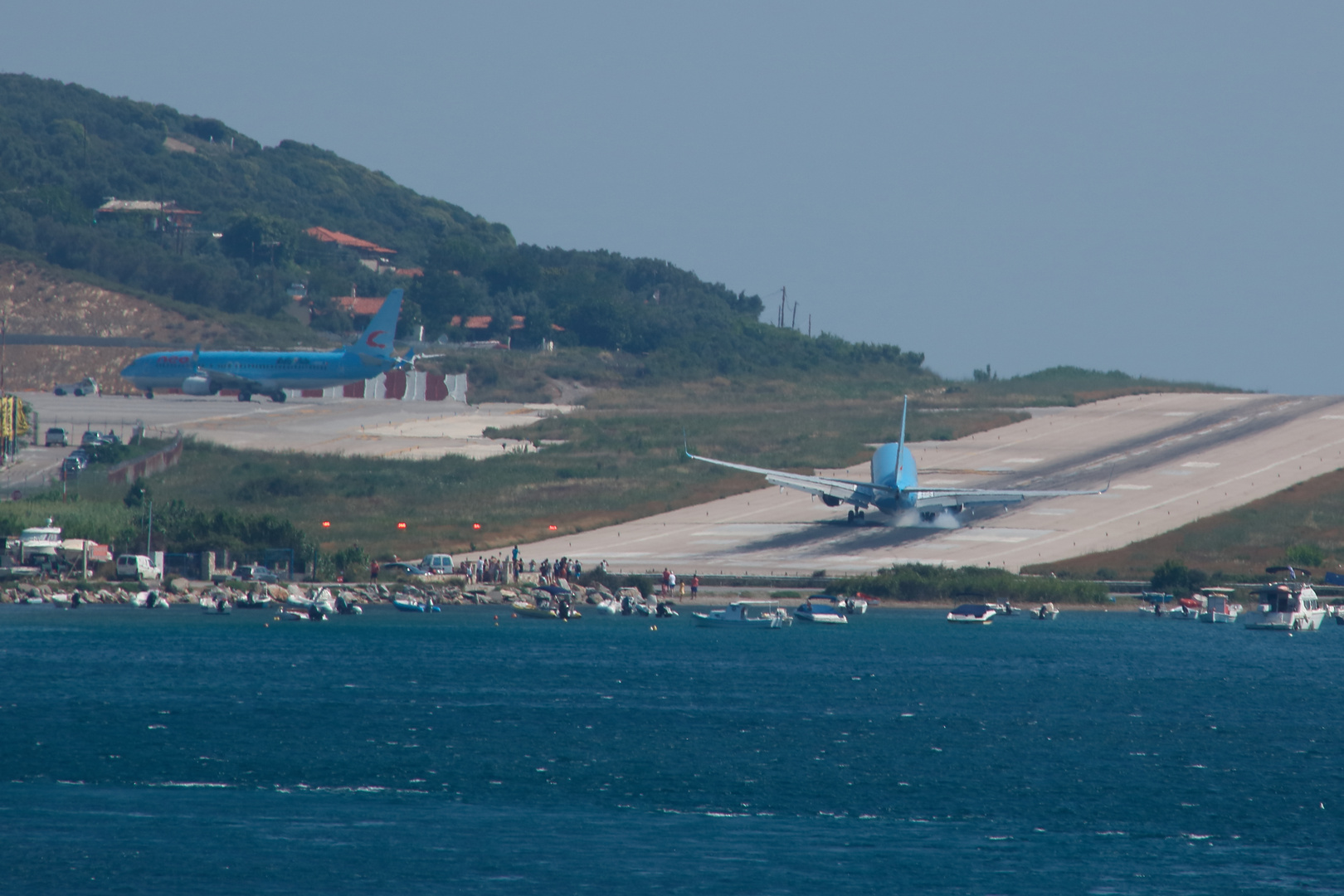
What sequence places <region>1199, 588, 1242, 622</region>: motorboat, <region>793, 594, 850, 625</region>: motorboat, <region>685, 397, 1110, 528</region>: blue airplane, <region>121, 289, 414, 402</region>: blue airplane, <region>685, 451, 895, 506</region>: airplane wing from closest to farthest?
1. <region>793, 594, 850, 625</region>: motorboat
2. <region>1199, 588, 1242, 622</region>: motorboat
3. <region>685, 397, 1110, 528</region>: blue airplane
4. <region>685, 451, 895, 506</region>: airplane wing
5. <region>121, 289, 414, 402</region>: blue airplane

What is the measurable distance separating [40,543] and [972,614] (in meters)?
52.3

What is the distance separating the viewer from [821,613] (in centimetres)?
9194

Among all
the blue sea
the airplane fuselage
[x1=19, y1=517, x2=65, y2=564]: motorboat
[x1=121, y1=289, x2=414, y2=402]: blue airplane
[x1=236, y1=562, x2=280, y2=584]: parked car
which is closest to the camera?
the blue sea

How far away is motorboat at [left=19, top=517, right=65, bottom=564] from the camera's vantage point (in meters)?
95.1

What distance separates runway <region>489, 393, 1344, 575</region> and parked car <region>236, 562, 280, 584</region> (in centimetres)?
1664

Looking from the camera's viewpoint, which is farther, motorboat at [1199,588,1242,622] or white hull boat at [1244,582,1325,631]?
motorboat at [1199,588,1242,622]

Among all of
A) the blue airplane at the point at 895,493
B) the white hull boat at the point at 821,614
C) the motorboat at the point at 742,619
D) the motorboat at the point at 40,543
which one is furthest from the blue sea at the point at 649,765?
the blue airplane at the point at 895,493

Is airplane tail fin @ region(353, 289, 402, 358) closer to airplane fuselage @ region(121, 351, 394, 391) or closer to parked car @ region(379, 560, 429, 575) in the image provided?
airplane fuselage @ region(121, 351, 394, 391)

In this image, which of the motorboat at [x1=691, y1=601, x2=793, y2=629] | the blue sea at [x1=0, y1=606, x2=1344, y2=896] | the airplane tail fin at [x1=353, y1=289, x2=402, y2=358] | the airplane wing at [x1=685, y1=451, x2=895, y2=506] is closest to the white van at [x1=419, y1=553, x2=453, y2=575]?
the blue sea at [x1=0, y1=606, x2=1344, y2=896]

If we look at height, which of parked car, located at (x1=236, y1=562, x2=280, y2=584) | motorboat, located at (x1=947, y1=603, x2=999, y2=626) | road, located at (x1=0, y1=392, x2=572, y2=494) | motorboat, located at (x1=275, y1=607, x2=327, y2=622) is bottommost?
motorboat, located at (x1=275, y1=607, x2=327, y2=622)

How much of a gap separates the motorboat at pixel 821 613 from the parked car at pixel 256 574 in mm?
31006

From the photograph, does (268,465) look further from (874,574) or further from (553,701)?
(553,701)

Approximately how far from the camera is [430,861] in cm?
3881

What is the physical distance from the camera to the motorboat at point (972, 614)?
9525cm
